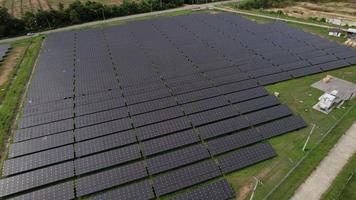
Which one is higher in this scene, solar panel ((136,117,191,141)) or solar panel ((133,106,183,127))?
solar panel ((133,106,183,127))

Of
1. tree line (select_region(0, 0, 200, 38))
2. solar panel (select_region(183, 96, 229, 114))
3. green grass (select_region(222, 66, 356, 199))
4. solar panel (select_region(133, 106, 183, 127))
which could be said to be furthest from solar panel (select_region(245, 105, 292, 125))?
tree line (select_region(0, 0, 200, 38))

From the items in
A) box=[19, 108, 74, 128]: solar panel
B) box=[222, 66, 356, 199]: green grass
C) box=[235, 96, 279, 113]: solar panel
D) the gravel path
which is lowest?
the gravel path

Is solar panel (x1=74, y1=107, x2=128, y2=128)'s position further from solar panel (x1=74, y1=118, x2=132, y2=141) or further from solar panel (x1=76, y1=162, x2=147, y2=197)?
solar panel (x1=76, y1=162, x2=147, y2=197)

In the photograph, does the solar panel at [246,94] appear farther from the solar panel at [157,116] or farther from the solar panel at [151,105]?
the solar panel at [151,105]

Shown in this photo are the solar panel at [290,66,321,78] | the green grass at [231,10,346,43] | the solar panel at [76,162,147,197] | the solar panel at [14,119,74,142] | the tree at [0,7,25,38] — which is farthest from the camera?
the tree at [0,7,25,38]

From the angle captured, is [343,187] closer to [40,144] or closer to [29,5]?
[40,144]

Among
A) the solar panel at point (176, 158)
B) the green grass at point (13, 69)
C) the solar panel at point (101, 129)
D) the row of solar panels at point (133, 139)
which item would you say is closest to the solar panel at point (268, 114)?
the row of solar panels at point (133, 139)
